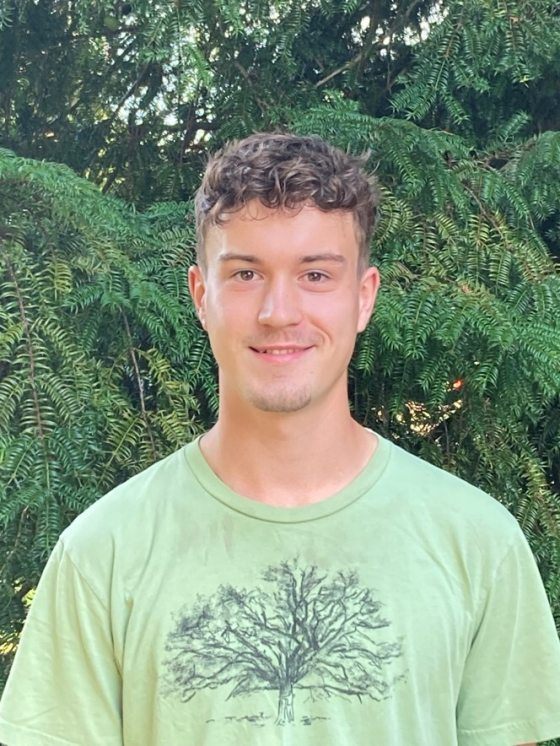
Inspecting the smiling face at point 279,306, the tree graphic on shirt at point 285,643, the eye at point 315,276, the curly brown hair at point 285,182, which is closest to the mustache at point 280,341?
the smiling face at point 279,306

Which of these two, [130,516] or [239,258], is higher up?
[239,258]

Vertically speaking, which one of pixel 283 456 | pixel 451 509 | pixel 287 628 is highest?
pixel 283 456

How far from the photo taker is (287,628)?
1308mm

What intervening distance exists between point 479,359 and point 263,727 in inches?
36.2

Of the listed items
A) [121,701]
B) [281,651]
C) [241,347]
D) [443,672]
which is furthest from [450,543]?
[121,701]

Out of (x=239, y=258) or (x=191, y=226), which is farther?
(x=191, y=226)

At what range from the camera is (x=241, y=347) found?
1.36m

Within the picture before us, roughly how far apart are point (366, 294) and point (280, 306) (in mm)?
285

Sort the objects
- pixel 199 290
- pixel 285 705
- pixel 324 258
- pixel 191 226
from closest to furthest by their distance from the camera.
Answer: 1. pixel 285 705
2. pixel 324 258
3. pixel 199 290
4. pixel 191 226

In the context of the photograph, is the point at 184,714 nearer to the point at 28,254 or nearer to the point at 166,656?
the point at 166,656

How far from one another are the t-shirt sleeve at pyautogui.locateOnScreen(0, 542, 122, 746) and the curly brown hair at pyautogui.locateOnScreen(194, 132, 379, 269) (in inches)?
25.5

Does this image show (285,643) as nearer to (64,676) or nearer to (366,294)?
(64,676)

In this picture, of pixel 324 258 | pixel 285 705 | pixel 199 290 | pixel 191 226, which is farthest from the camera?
pixel 191 226

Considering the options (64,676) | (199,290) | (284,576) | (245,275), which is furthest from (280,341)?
(64,676)
